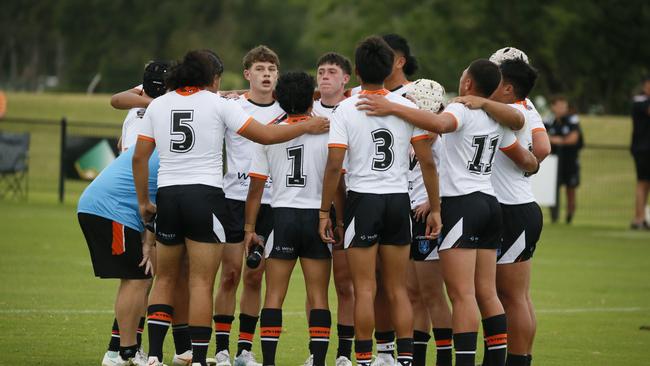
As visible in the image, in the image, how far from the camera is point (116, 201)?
8.55 metres

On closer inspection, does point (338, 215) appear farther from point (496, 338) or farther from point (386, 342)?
point (496, 338)

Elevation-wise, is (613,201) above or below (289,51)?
below

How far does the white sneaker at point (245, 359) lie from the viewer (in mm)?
8789

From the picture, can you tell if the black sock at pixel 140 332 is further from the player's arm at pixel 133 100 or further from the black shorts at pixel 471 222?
the black shorts at pixel 471 222

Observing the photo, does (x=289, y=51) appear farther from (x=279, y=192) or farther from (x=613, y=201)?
(x=279, y=192)

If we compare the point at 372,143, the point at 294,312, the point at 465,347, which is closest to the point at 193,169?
the point at 372,143

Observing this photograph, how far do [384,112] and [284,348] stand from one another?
2.73m

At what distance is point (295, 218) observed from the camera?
8242 mm

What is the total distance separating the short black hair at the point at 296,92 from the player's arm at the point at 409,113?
49cm

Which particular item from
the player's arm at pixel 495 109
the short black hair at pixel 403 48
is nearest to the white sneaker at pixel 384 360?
the player's arm at pixel 495 109

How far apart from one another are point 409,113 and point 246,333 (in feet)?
7.47

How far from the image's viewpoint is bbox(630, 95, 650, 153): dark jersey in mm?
20562

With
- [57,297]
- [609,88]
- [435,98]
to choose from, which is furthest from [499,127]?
[609,88]

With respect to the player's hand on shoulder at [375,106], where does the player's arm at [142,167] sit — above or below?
below
